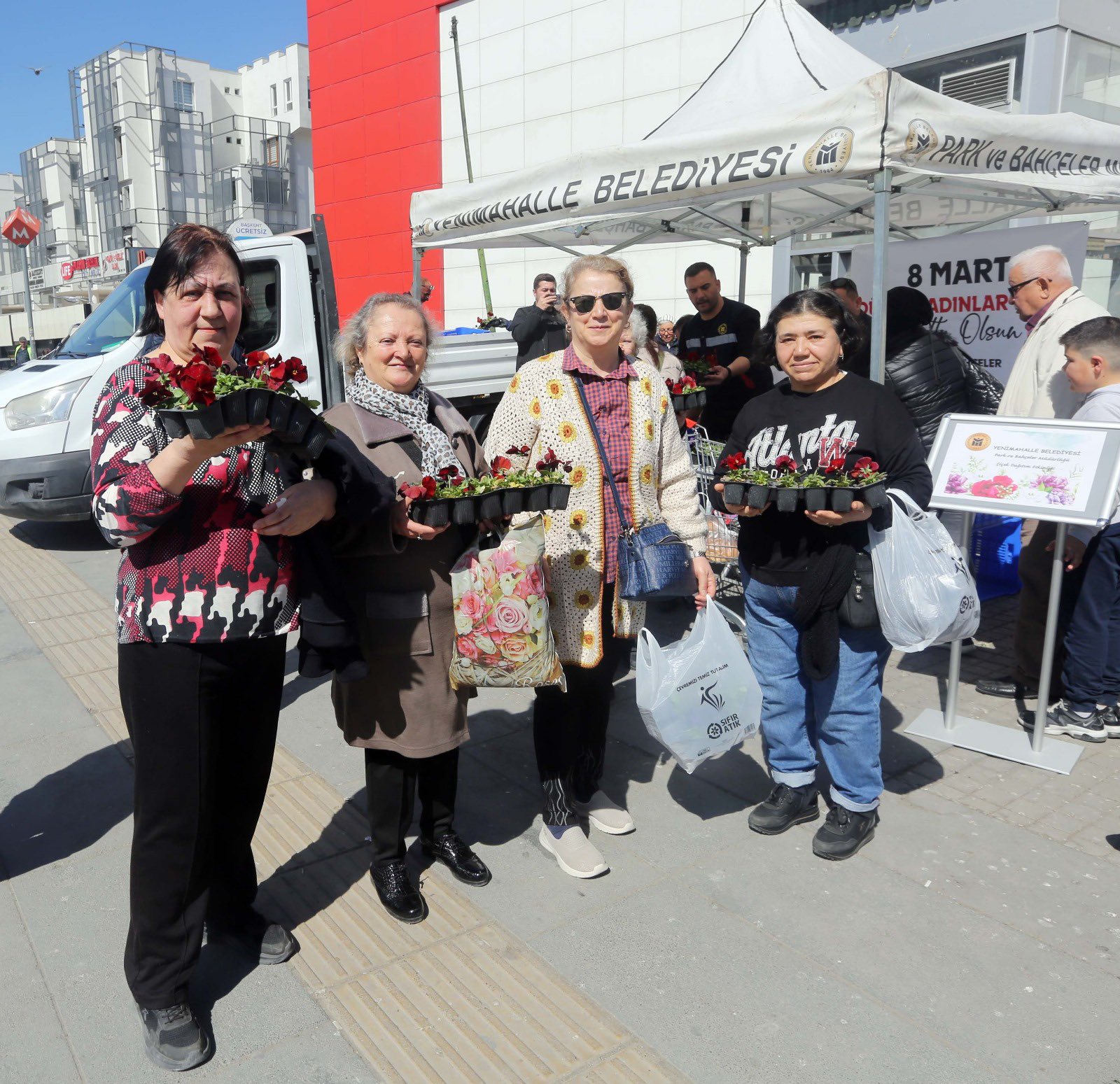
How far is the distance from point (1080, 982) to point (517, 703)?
2.87 metres

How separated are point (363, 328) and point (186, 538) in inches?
37.2

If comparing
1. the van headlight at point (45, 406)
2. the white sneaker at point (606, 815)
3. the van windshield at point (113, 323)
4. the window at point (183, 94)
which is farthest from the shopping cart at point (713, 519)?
the window at point (183, 94)

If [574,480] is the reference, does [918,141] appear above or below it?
above

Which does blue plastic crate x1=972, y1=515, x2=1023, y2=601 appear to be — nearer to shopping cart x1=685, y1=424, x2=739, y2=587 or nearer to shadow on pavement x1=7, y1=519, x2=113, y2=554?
shopping cart x1=685, y1=424, x2=739, y2=587

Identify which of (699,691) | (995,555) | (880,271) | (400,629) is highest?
(880,271)

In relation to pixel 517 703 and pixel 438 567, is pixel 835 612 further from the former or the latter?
pixel 517 703

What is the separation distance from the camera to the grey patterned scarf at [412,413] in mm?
2779

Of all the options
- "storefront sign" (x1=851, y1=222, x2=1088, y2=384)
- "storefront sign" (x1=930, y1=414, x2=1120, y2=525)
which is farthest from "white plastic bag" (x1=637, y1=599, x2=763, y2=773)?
"storefront sign" (x1=851, y1=222, x2=1088, y2=384)

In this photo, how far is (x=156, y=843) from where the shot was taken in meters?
2.34

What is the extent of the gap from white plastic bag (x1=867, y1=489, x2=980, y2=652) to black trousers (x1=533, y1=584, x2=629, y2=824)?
37.1 inches

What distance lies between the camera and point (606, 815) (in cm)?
355

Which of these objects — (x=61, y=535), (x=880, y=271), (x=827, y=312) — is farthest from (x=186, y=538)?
(x=61, y=535)

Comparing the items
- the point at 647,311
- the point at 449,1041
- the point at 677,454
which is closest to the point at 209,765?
the point at 449,1041

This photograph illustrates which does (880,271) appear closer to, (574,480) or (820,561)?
(820,561)
